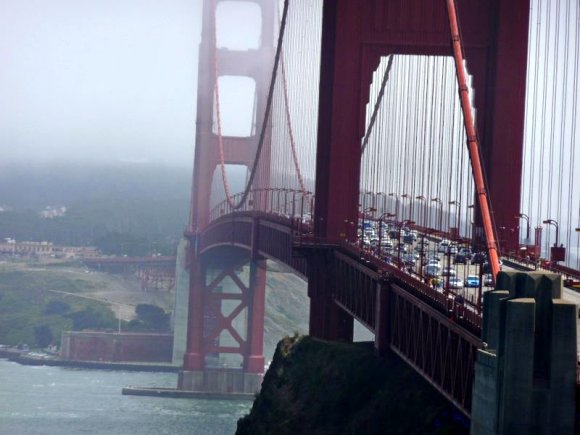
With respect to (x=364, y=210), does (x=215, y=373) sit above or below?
below

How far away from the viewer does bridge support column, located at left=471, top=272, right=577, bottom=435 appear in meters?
20.5

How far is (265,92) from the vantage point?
78062mm

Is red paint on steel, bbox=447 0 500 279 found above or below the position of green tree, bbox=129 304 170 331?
above

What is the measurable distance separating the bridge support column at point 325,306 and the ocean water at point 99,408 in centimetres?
2154

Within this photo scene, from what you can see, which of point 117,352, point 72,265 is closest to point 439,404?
point 117,352

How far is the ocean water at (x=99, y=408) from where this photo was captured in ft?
202

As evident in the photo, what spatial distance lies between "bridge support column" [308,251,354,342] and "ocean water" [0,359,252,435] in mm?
21545

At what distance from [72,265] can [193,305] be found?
2337 inches

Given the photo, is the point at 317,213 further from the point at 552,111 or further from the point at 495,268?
the point at 495,268

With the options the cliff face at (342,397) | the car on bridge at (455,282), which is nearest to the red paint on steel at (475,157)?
the car on bridge at (455,282)

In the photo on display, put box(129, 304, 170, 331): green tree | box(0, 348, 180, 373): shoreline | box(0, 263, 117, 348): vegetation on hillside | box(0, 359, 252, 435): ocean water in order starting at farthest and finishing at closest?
box(0, 263, 117, 348): vegetation on hillside < box(129, 304, 170, 331): green tree < box(0, 348, 180, 373): shoreline < box(0, 359, 252, 435): ocean water

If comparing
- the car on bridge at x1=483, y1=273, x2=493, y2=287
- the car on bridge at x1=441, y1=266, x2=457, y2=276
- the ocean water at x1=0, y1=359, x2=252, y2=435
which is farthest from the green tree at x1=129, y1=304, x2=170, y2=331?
the car on bridge at x1=483, y1=273, x2=493, y2=287

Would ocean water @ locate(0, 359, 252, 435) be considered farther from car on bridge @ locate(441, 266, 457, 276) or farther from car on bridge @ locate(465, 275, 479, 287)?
car on bridge @ locate(465, 275, 479, 287)

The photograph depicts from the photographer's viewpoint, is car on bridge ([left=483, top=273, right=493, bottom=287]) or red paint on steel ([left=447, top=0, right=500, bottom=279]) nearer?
red paint on steel ([left=447, top=0, right=500, bottom=279])
